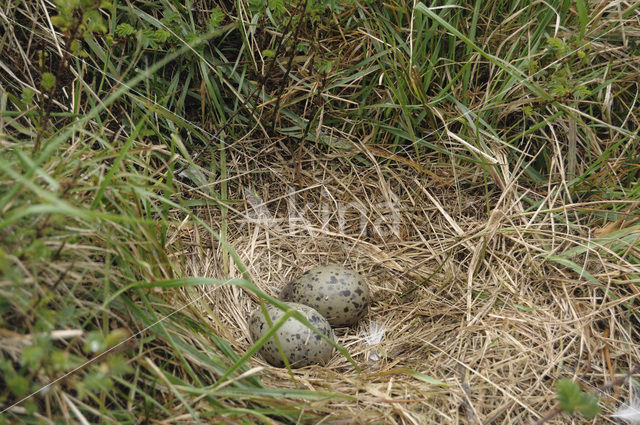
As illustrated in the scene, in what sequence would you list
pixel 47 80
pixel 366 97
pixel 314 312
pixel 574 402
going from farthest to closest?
1. pixel 366 97
2. pixel 314 312
3. pixel 47 80
4. pixel 574 402

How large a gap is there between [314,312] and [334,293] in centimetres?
16

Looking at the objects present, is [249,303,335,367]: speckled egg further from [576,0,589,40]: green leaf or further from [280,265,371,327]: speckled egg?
[576,0,589,40]: green leaf

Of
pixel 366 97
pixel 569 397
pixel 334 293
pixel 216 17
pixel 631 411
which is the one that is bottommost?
pixel 631 411

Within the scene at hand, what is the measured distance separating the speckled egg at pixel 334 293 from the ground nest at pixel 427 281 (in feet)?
0.48

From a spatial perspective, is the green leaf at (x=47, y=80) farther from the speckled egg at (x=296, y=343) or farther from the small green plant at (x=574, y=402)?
the small green plant at (x=574, y=402)

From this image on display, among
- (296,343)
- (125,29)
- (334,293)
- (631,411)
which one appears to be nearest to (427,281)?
(334,293)

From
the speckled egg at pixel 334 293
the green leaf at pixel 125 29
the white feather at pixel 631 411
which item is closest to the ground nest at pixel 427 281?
the white feather at pixel 631 411

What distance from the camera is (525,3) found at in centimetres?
271

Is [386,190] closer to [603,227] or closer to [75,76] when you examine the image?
[603,227]

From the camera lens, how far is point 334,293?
241 centimetres

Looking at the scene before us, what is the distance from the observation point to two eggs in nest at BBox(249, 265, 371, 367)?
2.18m

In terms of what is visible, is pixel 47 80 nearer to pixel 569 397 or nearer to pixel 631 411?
pixel 569 397

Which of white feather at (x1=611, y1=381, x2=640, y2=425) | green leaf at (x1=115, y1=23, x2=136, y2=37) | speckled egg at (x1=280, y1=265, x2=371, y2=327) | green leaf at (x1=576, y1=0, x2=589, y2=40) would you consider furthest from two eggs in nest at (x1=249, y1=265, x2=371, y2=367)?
green leaf at (x1=576, y1=0, x2=589, y2=40)

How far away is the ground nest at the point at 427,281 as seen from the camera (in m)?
1.95
